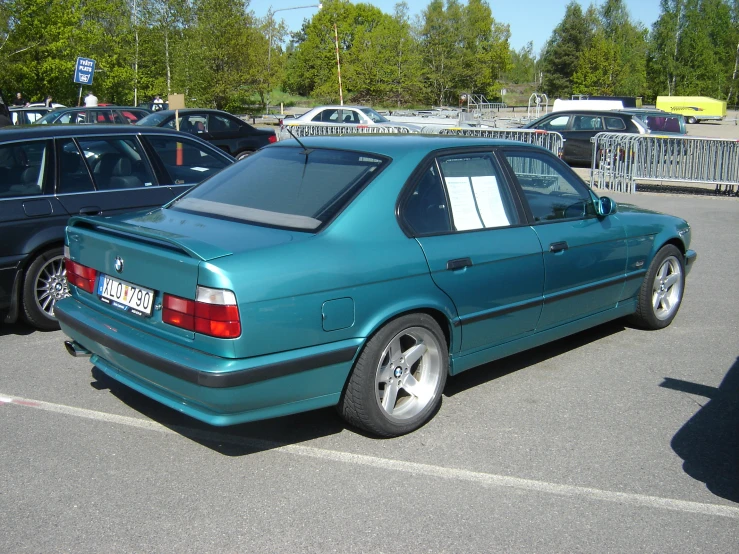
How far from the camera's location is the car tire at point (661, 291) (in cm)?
604

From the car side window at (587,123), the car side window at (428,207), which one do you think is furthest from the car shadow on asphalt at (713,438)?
the car side window at (587,123)

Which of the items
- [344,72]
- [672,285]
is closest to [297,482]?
[672,285]

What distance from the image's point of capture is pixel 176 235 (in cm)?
382

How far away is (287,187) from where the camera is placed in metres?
4.45

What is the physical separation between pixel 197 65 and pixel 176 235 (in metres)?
33.1

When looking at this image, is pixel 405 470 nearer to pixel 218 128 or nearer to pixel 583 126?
pixel 218 128

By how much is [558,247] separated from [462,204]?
0.81 m

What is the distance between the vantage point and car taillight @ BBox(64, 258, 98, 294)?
424 cm

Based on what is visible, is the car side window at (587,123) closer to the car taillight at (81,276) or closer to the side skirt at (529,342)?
the side skirt at (529,342)

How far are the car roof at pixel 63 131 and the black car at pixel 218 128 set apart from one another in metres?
10.2

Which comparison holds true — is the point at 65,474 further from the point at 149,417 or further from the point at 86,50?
the point at 86,50

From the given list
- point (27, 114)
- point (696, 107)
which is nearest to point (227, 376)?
point (27, 114)

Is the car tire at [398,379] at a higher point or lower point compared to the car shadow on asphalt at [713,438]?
higher

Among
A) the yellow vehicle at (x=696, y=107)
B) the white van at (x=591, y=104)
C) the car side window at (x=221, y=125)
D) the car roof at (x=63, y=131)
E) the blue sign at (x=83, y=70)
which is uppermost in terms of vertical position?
the yellow vehicle at (x=696, y=107)
